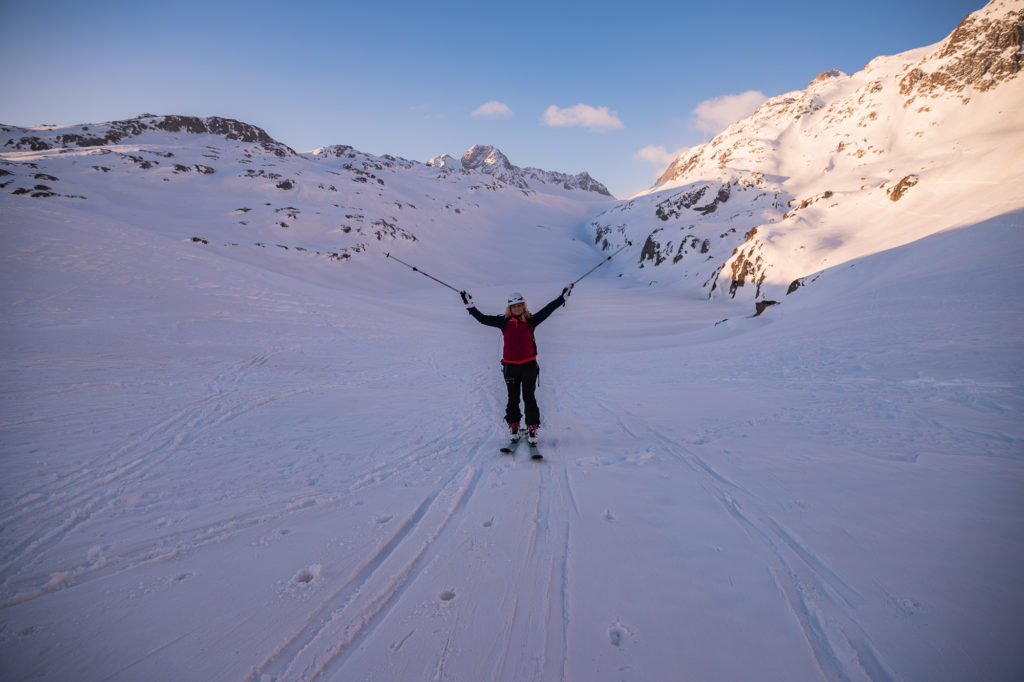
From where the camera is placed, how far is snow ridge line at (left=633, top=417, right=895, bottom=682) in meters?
2.27

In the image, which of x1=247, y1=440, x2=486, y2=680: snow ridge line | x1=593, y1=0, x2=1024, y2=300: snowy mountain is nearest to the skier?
x1=247, y1=440, x2=486, y2=680: snow ridge line

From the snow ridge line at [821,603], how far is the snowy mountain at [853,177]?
18.1m

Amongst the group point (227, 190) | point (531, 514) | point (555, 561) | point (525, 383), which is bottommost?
point (531, 514)

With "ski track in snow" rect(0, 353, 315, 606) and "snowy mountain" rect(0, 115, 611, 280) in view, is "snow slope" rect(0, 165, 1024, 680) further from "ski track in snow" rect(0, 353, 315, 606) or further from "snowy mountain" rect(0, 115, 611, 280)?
"snowy mountain" rect(0, 115, 611, 280)

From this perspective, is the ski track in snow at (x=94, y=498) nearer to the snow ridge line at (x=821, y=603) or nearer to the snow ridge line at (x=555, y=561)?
the snow ridge line at (x=555, y=561)

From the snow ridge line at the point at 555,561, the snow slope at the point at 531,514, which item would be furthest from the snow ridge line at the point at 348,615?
the snow ridge line at the point at 555,561

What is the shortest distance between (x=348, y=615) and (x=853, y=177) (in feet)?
248

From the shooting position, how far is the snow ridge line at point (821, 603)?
89.4 inches

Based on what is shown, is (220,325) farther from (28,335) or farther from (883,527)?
(883,527)

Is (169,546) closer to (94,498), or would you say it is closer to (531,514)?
(94,498)

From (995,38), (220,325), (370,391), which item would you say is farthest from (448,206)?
(995,38)

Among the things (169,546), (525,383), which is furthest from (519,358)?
(169,546)

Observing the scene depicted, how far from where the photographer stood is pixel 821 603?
2.67 metres

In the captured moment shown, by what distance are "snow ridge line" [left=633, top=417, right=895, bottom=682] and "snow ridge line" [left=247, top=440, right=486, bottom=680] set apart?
278 cm
